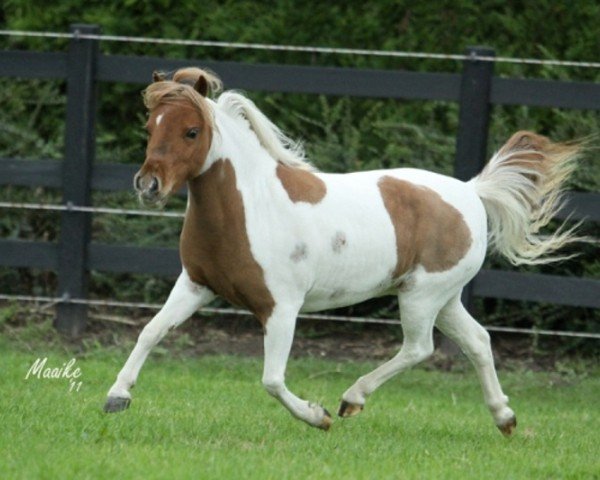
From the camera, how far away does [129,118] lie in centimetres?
1184

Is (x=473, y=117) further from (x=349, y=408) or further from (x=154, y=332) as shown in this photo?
(x=154, y=332)

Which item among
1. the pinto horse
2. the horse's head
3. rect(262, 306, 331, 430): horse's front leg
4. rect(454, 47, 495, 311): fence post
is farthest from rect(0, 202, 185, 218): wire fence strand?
the horse's head

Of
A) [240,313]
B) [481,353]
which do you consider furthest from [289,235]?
[240,313]

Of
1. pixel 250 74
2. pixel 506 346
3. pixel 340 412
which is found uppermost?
pixel 250 74

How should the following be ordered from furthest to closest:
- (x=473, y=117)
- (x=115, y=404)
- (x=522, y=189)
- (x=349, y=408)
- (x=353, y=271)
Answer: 1. (x=473, y=117)
2. (x=522, y=189)
3. (x=349, y=408)
4. (x=353, y=271)
5. (x=115, y=404)

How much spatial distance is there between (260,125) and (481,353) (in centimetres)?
169

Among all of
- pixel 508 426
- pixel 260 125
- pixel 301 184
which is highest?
pixel 260 125

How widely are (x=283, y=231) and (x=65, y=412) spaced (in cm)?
131

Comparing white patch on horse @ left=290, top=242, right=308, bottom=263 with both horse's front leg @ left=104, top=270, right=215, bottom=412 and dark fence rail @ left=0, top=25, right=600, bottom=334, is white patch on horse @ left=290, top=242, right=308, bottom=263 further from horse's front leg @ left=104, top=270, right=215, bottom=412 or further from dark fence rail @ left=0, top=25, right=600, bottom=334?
dark fence rail @ left=0, top=25, right=600, bottom=334

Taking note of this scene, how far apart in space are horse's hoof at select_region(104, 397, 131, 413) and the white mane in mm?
1333

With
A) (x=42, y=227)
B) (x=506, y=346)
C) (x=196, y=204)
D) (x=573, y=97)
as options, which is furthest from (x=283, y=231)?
(x=42, y=227)

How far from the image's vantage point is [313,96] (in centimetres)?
1131

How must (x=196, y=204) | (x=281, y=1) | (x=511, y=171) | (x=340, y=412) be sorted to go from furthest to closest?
(x=281, y=1) → (x=511, y=171) → (x=340, y=412) → (x=196, y=204)

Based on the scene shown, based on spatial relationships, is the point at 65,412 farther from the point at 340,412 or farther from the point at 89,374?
the point at 89,374
